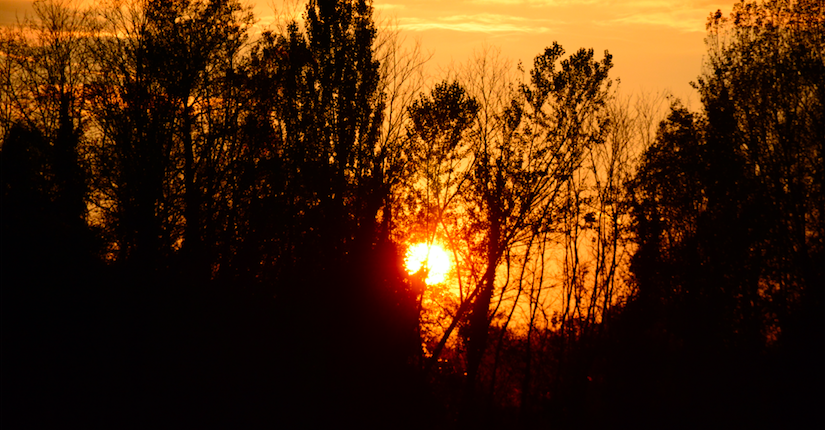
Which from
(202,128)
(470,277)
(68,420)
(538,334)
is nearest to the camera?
(68,420)

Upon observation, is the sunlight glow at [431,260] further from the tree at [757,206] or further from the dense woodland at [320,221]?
the tree at [757,206]

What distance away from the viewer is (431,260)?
22.8m

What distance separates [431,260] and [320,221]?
662cm

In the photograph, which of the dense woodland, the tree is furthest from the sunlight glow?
the tree

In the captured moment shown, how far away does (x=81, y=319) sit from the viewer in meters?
16.2

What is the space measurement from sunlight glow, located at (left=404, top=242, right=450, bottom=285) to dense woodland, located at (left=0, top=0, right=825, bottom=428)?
0.42 m

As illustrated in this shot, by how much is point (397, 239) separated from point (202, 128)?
8.10 meters

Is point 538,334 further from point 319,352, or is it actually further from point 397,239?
point 319,352

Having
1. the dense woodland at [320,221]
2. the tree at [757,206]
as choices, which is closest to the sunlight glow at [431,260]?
the dense woodland at [320,221]

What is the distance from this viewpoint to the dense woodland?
52.7ft

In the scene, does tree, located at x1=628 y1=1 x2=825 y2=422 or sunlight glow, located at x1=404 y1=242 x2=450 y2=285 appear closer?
tree, located at x1=628 y1=1 x2=825 y2=422

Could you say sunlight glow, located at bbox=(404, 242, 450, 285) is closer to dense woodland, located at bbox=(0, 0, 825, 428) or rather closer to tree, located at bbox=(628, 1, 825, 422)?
dense woodland, located at bbox=(0, 0, 825, 428)

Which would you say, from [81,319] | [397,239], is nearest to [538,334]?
[397,239]

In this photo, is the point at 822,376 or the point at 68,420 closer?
the point at 68,420
